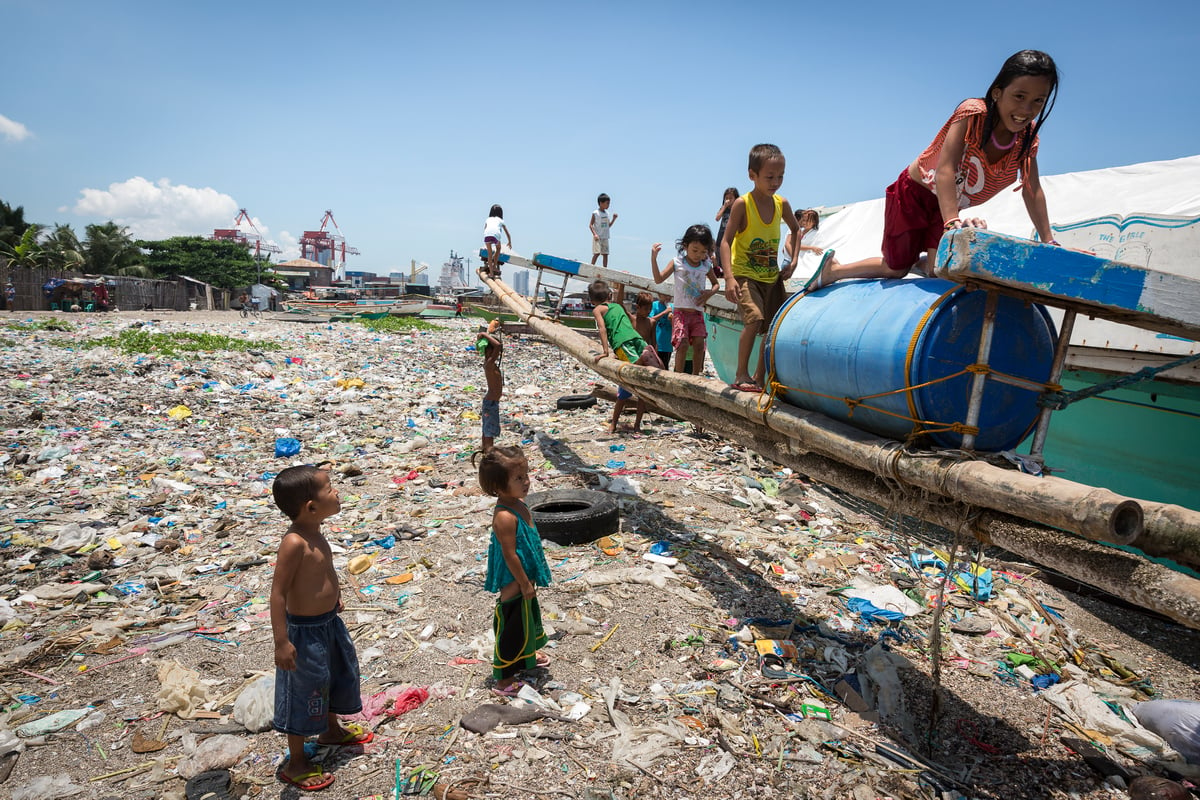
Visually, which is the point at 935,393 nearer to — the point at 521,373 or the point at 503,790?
the point at 503,790

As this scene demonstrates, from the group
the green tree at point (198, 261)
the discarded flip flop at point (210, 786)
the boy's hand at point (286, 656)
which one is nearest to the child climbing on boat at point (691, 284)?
the boy's hand at point (286, 656)

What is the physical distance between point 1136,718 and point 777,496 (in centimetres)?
326

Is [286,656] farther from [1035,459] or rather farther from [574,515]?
[1035,459]

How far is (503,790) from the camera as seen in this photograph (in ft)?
8.87

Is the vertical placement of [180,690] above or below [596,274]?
below

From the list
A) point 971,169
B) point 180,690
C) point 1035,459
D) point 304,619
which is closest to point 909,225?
point 971,169

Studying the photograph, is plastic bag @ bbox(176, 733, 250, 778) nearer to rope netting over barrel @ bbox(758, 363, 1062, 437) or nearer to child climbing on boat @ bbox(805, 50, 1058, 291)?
rope netting over barrel @ bbox(758, 363, 1062, 437)

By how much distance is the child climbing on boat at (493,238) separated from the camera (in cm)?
1108

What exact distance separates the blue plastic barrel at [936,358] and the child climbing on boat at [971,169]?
351 millimetres

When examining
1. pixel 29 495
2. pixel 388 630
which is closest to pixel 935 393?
pixel 388 630

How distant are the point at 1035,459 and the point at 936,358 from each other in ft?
1.66

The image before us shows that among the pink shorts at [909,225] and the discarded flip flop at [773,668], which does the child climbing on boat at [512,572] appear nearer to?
the discarded flip flop at [773,668]

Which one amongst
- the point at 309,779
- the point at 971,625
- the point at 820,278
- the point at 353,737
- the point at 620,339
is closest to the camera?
the point at 309,779

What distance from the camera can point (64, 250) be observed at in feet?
108
